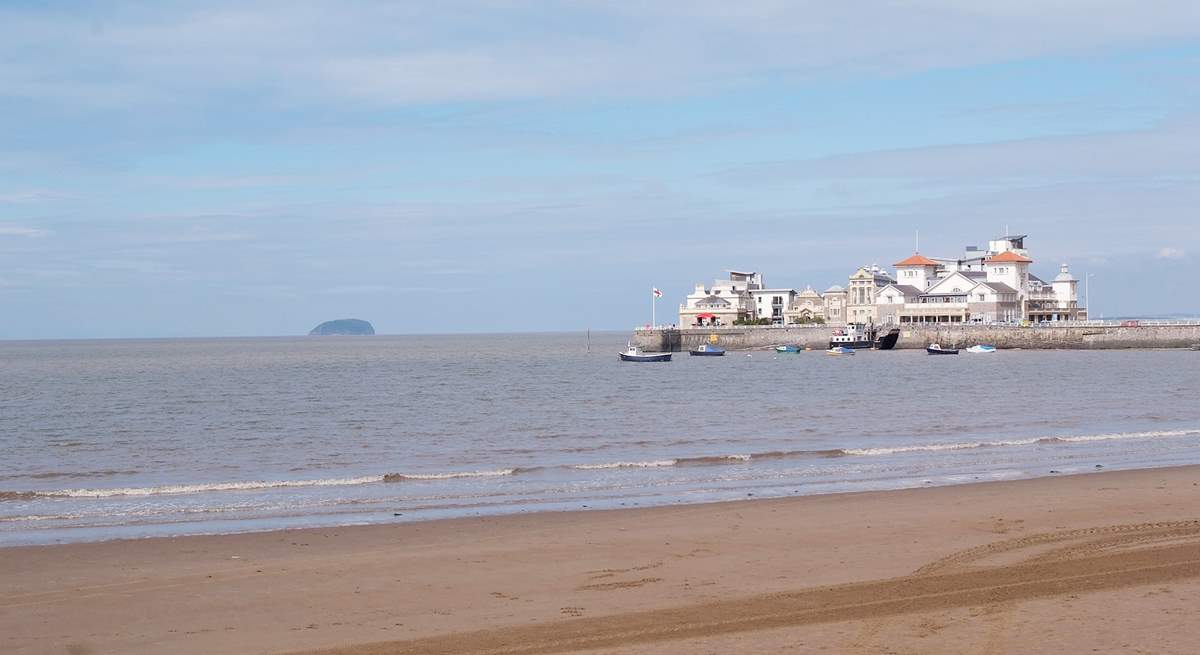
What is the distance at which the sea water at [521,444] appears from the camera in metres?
19.2

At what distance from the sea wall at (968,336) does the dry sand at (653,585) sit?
10284cm

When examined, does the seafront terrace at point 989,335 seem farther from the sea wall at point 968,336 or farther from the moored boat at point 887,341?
the moored boat at point 887,341

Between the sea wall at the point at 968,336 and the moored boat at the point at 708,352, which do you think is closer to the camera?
the sea wall at the point at 968,336

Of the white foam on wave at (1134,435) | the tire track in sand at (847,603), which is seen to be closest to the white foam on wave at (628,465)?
the white foam on wave at (1134,435)

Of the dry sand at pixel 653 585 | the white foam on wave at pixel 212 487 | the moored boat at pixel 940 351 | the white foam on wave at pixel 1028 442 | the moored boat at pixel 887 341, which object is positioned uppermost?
the moored boat at pixel 887 341

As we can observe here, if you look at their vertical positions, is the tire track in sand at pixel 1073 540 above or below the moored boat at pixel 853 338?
below

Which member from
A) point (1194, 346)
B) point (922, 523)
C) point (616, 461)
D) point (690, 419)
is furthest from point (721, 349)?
point (922, 523)

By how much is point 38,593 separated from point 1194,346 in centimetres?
11367

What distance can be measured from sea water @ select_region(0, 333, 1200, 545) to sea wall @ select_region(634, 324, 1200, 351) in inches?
1927

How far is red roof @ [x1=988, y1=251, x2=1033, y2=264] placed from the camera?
13138cm

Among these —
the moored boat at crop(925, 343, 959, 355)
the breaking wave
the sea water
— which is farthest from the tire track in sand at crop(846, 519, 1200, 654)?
the moored boat at crop(925, 343, 959, 355)

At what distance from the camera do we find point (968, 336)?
4564 inches

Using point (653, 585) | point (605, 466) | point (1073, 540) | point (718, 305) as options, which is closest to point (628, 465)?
point (605, 466)

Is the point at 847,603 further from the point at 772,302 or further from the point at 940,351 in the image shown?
the point at 772,302
